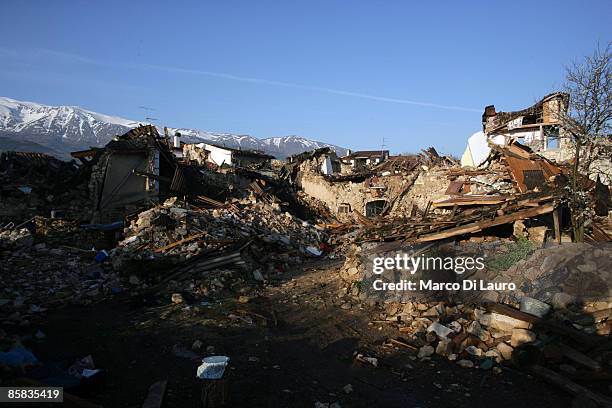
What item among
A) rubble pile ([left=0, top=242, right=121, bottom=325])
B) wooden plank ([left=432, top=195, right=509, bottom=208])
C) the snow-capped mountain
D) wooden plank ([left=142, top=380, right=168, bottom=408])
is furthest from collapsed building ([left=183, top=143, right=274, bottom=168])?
the snow-capped mountain

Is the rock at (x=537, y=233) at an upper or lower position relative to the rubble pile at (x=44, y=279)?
upper

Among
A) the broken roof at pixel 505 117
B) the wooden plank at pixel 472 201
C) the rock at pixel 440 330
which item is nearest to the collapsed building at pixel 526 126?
the broken roof at pixel 505 117

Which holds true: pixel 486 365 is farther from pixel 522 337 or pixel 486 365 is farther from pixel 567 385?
pixel 567 385

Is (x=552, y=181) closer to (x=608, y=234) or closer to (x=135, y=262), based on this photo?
(x=608, y=234)

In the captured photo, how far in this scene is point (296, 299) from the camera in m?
8.27

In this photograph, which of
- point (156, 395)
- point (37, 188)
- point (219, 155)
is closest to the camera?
point (156, 395)

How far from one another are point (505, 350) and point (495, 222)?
3020mm

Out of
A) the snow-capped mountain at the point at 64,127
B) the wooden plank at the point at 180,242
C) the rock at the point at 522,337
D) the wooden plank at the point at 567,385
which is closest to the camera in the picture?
the wooden plank at the point at 567,385

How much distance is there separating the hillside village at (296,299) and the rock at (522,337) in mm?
21

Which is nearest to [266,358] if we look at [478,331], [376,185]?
[478,331]

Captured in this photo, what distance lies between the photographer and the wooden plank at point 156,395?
4.06m

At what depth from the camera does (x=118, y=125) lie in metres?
158

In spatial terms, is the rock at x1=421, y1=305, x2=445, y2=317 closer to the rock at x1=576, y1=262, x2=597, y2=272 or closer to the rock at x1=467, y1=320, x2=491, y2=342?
the rock at x1=467, y1=320, x2=491, y2=342

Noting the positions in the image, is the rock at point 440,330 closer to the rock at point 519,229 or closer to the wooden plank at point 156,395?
the rock at point 519,229
